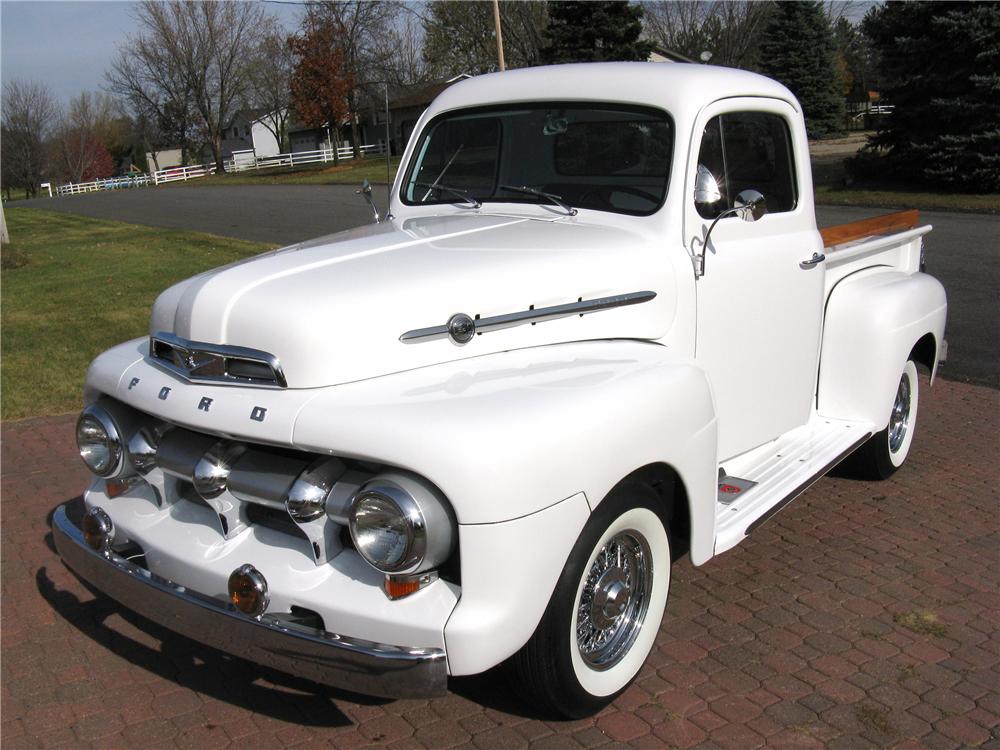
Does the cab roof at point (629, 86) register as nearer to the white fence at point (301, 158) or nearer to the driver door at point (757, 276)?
the driver door at point (757, 276)

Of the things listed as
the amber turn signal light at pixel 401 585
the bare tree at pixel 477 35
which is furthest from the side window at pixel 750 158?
the bare tree at pixel 477 35

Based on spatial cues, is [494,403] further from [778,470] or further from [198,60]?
[198,60]

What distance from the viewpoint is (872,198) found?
18.2 metres

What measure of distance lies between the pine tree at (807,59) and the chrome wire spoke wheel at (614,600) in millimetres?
34330

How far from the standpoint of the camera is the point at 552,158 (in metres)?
4.04

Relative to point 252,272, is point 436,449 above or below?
below

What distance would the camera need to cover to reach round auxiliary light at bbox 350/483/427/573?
248 centimetres

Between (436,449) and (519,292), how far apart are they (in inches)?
35.5

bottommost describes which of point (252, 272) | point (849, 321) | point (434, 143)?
point (849, 321)

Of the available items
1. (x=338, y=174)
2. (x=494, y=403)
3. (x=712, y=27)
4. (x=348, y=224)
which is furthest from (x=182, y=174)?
(x=494, y=403)

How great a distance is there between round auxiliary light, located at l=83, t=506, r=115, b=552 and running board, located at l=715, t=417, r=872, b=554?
2.11m

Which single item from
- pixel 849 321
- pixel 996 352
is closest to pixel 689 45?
pixel 996 352

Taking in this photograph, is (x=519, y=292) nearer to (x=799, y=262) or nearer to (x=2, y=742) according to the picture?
(x=799, y=262)

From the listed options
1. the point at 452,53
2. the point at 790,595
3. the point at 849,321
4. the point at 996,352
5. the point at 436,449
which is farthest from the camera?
the point at 452,53
